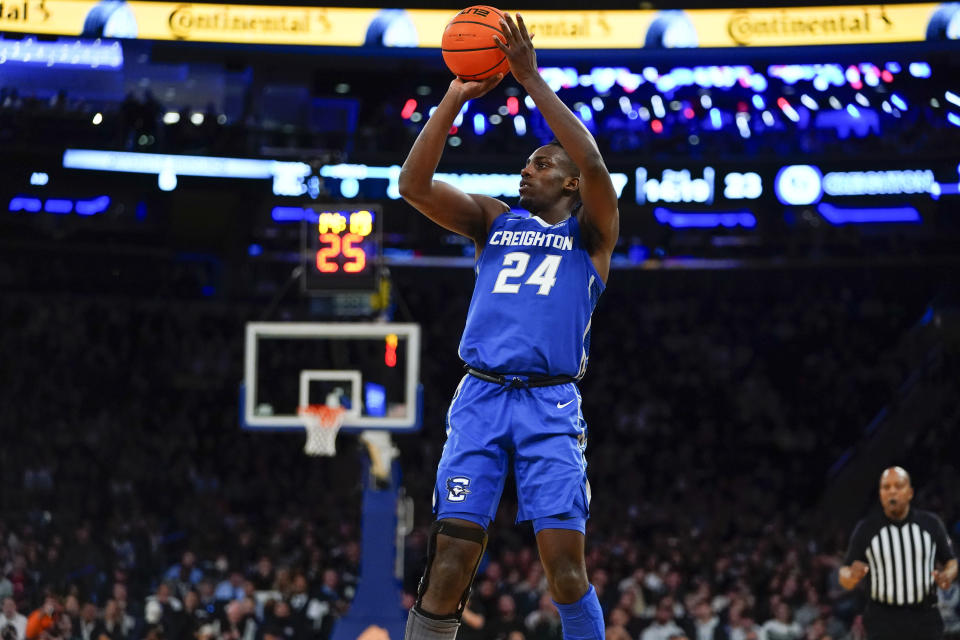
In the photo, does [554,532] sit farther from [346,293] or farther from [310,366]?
[310,366]

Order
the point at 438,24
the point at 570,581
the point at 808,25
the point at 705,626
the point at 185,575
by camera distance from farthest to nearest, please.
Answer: the point at 438,24
the point at 808,25
the point at 185,575
the point at 705,626
the point at 570,581

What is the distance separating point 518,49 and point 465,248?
63.7 feet

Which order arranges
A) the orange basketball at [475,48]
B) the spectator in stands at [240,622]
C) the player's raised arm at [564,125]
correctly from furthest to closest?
1. the spectator in stands at [240,622]
2. the orange basketball at [475,48]
3. the player's raised arm at [564,125]

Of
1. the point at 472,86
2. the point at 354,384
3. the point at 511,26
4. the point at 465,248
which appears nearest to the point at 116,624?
the point at 354,384

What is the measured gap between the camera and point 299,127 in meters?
23.9

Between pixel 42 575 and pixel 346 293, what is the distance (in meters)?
6.29

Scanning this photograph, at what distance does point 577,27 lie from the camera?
78.5 feet

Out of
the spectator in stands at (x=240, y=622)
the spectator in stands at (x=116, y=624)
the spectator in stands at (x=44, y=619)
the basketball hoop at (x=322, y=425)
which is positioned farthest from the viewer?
the spectator in stands at (x=116, y=624)

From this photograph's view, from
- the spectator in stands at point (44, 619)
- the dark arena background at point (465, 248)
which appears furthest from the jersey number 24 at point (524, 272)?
the dark arena background at point (465, 248)

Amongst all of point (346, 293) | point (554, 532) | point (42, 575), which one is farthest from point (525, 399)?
point (42, 575)

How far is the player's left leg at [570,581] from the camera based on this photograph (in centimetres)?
478

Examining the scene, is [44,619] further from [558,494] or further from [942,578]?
[558,494]

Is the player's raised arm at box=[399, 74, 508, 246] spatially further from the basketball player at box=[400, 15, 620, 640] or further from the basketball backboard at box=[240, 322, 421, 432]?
the basketball backboard at box=[240, 322, 421, 432]

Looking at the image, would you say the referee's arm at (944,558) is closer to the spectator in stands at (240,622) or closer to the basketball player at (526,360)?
the basketball player at (526,360)
